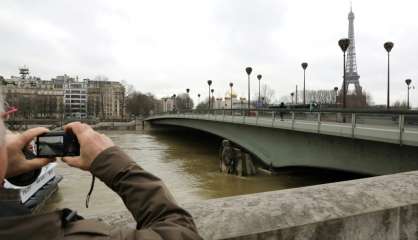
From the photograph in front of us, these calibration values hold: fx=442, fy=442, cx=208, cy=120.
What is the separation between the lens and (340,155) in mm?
18281

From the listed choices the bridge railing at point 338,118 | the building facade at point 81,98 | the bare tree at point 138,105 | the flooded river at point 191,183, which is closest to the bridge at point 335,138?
the bridge railing at point 338,118

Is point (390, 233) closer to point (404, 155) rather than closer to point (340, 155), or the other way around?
point (404, 155)

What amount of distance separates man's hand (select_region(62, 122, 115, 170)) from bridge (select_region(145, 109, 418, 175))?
1367 centimetres

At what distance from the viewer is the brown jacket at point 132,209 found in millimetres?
1312

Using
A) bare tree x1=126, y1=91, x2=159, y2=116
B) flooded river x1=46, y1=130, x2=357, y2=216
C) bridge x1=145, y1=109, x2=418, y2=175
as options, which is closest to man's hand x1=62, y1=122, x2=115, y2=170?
bridge x1=145, y1=109, x2=418, y2=175

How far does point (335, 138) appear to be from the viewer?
18.6 metres

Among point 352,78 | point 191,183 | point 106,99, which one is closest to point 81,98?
point 106,99

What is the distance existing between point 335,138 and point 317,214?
1688cm

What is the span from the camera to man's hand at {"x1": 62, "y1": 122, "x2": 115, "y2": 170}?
1.54 metres

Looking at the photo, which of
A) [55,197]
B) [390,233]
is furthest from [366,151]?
[390,233]

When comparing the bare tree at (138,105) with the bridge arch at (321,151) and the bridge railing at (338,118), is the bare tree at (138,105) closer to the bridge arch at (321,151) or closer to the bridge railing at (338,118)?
the bridge arch at (321,151)

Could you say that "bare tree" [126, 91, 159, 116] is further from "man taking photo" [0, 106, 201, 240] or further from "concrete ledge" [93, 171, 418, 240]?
"man taking photo" [0, 106, 201, 240]

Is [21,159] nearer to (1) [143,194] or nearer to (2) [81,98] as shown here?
(1) [143,194]

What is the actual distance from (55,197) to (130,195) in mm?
19883
